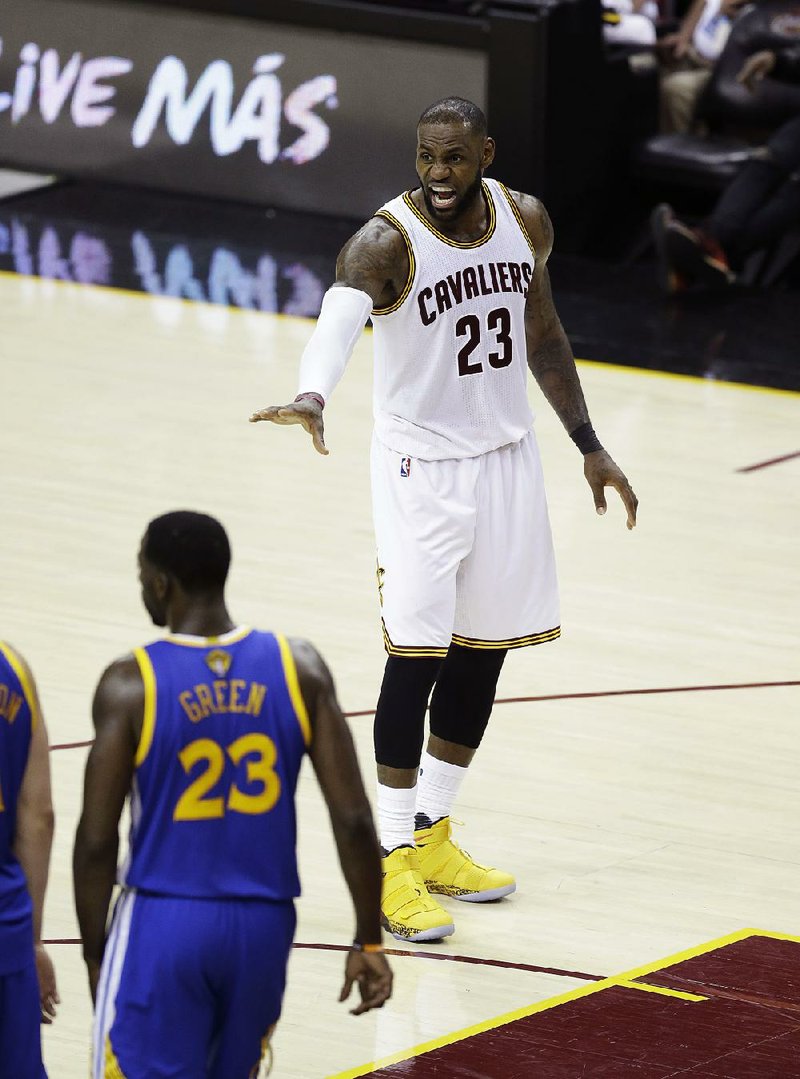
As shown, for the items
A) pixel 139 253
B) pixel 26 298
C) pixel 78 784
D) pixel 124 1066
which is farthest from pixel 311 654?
pixel 139 253

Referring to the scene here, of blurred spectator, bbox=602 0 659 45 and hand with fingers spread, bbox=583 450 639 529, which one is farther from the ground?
blurred spectator, bbox=602 0 659 45

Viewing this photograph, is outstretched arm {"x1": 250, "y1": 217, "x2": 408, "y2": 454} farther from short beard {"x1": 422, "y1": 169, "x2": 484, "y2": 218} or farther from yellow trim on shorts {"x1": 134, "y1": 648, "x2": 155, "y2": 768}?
yellow trim on shorts {"x1": 134, "y1": 648, "x2": 155, "y2": 768}

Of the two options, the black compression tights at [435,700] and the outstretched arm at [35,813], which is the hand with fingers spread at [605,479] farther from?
the outstretched arm at [35,813]

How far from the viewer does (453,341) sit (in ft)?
16.9

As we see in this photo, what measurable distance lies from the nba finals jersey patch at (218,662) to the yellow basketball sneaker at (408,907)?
193 centimetres

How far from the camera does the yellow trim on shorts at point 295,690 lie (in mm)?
3355

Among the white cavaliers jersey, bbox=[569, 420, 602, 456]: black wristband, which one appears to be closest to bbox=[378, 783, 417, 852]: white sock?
the white cavaliers jersey

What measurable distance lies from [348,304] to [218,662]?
5.80 feet

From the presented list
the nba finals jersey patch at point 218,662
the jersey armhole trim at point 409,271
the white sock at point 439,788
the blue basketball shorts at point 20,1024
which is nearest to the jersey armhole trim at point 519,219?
the jersey armhole trim at point 409,271

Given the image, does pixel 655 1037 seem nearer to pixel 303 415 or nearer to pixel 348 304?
pixel 303 415

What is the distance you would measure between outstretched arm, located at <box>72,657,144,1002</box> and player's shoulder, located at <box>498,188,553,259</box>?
236 cm

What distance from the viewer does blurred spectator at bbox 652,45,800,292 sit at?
1172 centimetres

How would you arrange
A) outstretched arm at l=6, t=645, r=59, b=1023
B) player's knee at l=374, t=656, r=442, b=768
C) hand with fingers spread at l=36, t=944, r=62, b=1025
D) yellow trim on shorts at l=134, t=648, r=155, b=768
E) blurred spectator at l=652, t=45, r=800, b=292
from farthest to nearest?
blurred spectator at l=652, t=45, r=800, b=292, player's knee at l=374, t=656, r=442, b=768, hand with fingers spread at l=36, t=944, r=62, b=1025, outstretched arm at l=6, t=645, r=59, b=1023, yellow trim on shorts at l=134, t=648, r=155, b=768

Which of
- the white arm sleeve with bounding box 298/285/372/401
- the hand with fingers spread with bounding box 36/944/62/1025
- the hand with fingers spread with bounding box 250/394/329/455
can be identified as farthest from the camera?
the white arm sleeve with bounding box 298/285/372/401
